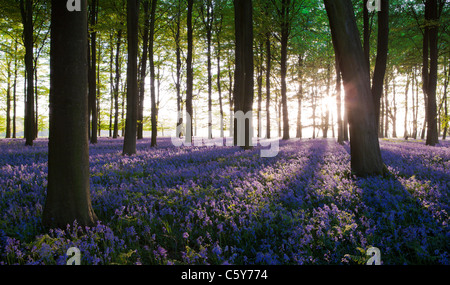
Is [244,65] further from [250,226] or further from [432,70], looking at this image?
[432,70]

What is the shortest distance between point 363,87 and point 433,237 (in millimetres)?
4250

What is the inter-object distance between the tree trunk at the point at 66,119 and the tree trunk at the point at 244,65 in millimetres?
10144

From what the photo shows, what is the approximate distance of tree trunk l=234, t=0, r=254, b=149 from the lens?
1318 centimetres

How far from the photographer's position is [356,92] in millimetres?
6090

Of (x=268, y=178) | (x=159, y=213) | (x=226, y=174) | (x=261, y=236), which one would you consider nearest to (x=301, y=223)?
(x=261, y=236)

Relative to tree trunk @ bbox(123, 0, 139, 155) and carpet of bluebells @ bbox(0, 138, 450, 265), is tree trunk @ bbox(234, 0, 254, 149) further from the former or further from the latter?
carpet of bluebells @ bbox(0, 138, 450, 265)

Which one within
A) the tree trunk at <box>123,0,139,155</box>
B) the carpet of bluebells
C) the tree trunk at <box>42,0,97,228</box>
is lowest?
the carpet of bluebells

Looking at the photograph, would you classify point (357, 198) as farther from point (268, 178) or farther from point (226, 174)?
point (226, 174)

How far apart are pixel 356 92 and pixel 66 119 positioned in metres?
6.08

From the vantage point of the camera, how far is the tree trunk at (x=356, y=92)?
5973mm

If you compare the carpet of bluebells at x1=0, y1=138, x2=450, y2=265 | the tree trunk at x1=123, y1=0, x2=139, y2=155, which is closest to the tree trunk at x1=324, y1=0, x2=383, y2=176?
the carpet of bluebells at x1=0, y1=138, x2=450, y2=265

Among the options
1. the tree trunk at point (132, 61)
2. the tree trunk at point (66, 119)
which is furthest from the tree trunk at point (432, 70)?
the tree trunk at point (66, 119)

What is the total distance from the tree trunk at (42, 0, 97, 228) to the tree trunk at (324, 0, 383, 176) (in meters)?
5.43
